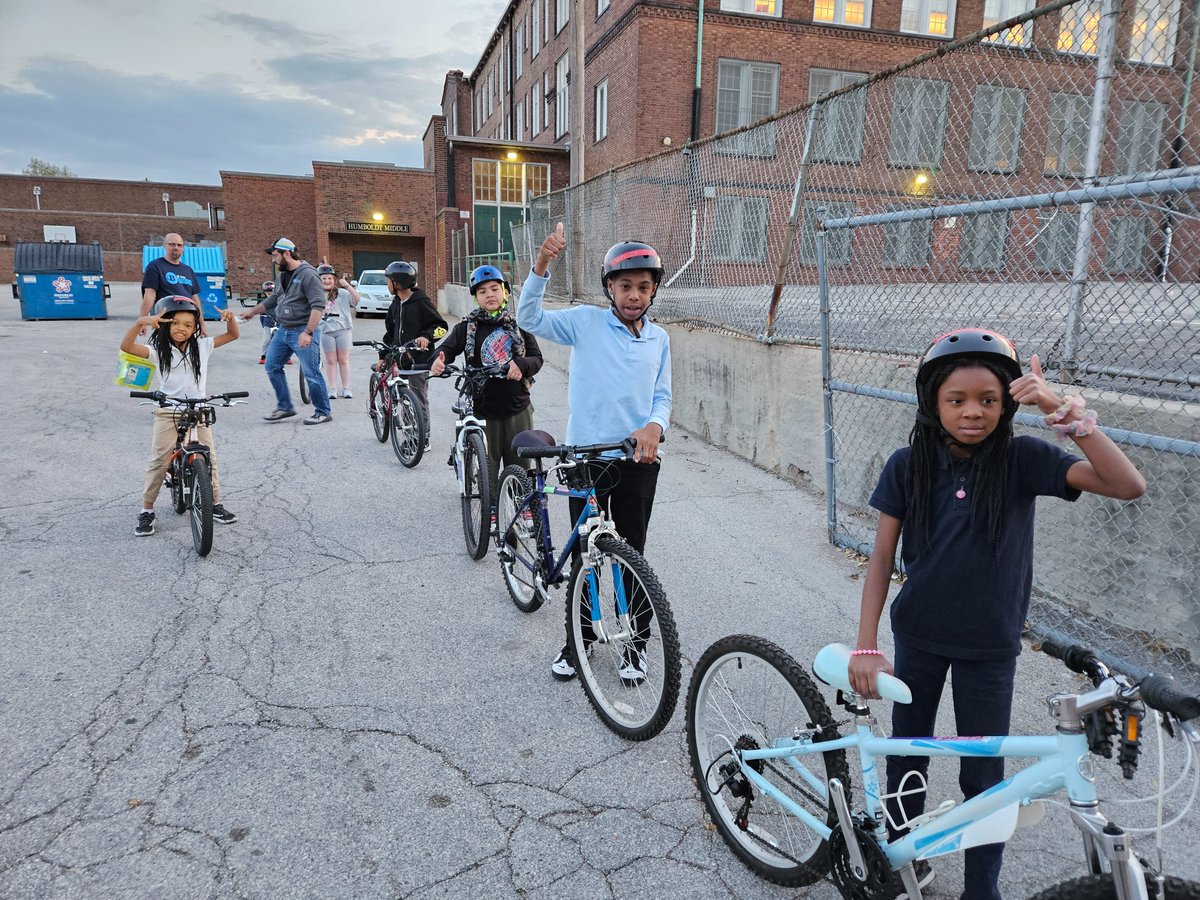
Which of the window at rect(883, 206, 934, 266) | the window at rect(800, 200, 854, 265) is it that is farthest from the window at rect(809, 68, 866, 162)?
the window at rect(883, 206, 934, 266)

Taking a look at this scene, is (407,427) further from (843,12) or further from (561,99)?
(561,99)

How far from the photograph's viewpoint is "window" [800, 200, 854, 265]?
5.23m

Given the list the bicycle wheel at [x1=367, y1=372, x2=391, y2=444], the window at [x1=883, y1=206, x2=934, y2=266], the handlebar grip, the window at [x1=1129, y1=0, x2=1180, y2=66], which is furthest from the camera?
the bicycle wheel at [x1=367, y1=372, x2=391, y2=444]

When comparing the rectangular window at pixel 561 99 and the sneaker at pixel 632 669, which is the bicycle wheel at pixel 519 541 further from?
the rectangular window at pixel 561 99

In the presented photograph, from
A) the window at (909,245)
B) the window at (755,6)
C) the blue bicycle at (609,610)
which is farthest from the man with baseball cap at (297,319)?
the window at (755,6)

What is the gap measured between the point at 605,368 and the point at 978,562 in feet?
6.36

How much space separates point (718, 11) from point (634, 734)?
24.1m

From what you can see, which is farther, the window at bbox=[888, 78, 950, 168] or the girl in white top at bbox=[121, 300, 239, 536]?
the window at bbox=[888, 78, 950, 168]

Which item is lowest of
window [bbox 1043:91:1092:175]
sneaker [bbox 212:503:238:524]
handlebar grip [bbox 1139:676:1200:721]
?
sneaker [bbox 212:503:238:524]

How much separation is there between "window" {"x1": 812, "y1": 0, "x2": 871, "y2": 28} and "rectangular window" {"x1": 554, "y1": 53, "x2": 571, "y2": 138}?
1084 centimetres

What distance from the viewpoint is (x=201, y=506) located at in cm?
518

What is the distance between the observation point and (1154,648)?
377 cm

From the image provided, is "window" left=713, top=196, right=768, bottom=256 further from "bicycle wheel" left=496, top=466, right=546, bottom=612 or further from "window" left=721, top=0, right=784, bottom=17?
"window" left=721, top=0, right=784, bottom=17

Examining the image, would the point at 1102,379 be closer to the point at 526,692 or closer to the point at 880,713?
the point at 880,713
